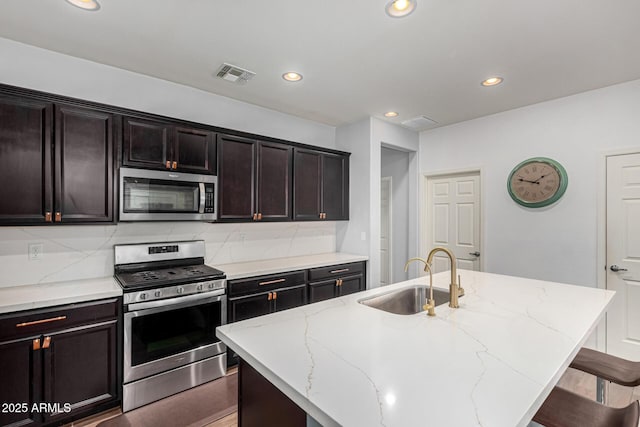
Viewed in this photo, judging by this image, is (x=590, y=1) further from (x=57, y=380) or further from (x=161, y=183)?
(x=57, y=380)

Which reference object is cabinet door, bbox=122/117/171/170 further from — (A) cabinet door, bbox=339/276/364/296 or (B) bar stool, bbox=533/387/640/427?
(B) bar stool, bbox=533/387/640/427

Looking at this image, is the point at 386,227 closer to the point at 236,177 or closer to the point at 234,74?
the point at 236,177

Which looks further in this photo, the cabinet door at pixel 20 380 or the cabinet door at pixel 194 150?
the cabinet door at pixel 194 150

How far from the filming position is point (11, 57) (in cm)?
233

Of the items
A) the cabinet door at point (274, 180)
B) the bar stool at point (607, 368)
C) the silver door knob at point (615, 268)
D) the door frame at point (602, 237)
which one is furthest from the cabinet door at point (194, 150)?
the silver door knob at point (615, 268)

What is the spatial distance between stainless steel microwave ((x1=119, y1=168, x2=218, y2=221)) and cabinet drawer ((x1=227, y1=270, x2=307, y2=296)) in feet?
2.19

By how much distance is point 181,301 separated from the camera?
2473mm

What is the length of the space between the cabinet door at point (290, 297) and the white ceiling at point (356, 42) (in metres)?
2.06

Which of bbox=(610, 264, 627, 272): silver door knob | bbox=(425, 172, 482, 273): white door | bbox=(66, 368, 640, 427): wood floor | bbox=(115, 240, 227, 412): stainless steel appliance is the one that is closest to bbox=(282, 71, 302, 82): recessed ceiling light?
bbox=(115, 240, 227, 412): stainless steel appliance

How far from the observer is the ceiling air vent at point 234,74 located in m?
2.70

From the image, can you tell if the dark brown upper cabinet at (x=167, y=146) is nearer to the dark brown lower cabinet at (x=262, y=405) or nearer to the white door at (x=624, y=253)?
the dark brown lower cabinet at (x=262, y=405)

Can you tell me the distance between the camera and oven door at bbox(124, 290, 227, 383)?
7.49ft

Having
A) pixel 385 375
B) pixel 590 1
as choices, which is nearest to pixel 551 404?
pixel 385 375

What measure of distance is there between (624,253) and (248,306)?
11.9ft
